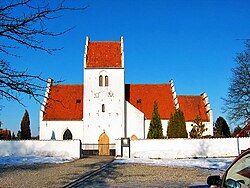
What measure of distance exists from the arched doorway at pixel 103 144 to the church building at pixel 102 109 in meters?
0.27

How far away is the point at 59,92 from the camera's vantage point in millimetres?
56344

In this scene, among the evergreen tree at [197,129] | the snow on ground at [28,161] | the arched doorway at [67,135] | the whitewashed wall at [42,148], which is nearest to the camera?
the snow on ground at [28,161]

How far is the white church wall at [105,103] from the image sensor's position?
5044 centimetres

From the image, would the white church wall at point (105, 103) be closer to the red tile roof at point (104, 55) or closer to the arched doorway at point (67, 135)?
the red tile roof at point (104, 55)

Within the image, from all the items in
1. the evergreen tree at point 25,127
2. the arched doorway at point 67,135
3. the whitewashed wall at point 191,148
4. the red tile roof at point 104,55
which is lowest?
the whitewashed wall at point 191,148

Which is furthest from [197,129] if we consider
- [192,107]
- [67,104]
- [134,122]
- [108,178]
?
[108,178]

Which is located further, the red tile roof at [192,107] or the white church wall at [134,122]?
the red tile roof at [192,107]

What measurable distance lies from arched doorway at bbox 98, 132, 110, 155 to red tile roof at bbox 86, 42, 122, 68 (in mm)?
8653

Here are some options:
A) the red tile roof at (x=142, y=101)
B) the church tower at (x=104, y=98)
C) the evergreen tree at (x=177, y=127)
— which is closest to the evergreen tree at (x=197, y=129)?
the red tile roof at (x=142, y=101)

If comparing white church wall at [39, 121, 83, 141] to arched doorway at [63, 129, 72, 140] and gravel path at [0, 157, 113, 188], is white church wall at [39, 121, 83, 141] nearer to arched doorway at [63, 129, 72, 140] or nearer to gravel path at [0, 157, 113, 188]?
arched doorway at [63, 129, 72, 140]

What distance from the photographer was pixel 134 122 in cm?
5216

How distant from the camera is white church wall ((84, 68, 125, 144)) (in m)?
50.4

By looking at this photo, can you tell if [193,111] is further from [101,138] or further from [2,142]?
[2,142]

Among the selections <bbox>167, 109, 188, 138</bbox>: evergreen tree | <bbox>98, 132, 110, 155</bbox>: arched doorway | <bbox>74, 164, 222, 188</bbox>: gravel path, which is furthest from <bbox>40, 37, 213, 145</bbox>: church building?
<bbox>74, 164, 222, 188</bbox>: gravel path
